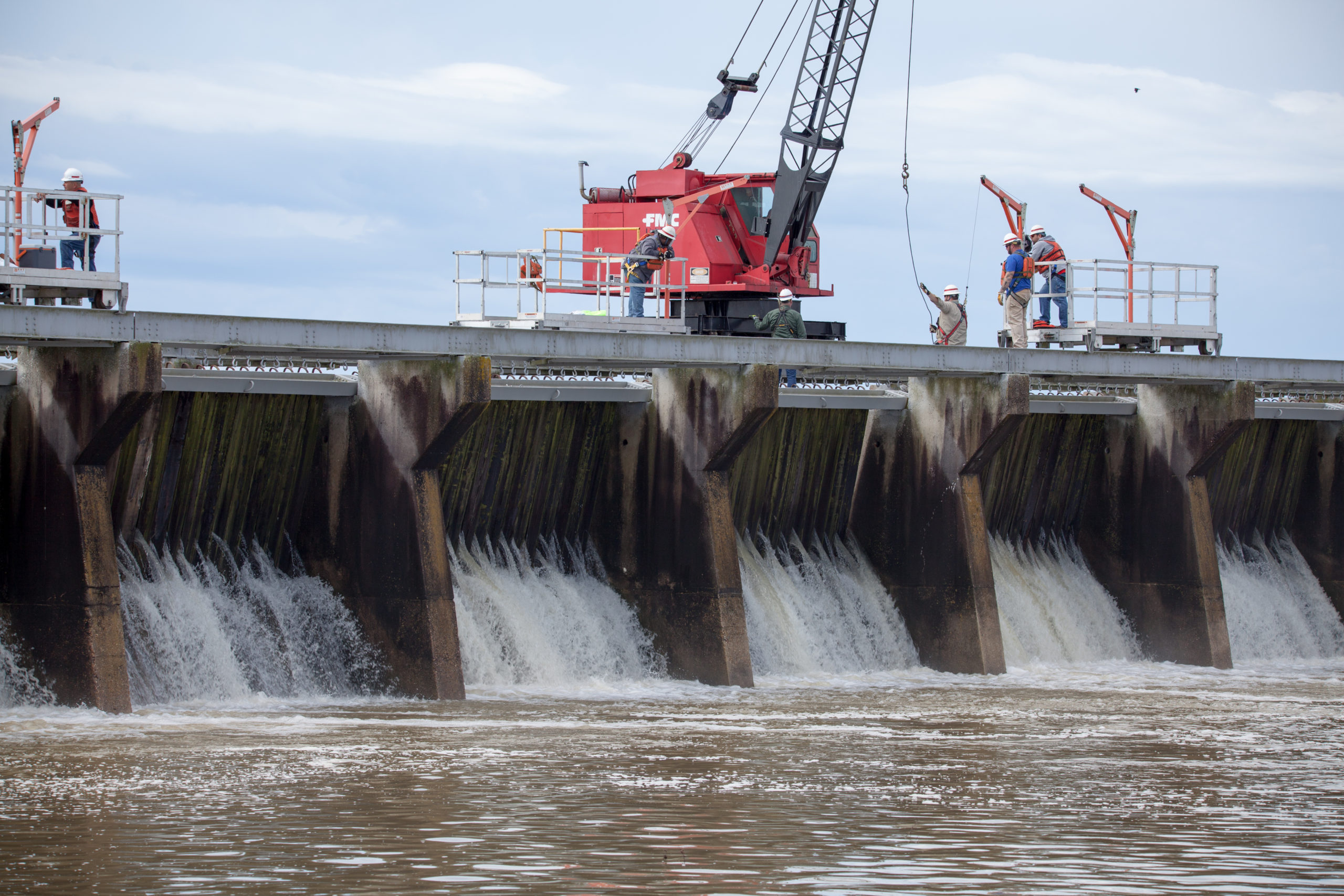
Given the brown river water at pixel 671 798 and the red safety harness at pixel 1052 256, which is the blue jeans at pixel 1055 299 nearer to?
the red safety harness at pixel 1052 256

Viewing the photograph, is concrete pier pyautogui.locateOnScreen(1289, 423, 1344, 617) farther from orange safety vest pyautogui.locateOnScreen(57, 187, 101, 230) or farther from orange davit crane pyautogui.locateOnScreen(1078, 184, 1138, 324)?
orange safety vest pyautogui.locateOnScreen(57, 187, 101, 230)

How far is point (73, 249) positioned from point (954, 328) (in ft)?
42.5

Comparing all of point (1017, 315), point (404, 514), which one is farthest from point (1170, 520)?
point (404, 514)

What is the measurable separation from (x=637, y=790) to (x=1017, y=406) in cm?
1117

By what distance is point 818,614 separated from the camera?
2073 centimetres

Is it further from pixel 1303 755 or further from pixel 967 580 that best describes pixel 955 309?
pixel 1303 755

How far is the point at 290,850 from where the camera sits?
8.94 m

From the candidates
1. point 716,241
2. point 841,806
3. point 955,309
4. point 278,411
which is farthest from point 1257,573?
point 841,806

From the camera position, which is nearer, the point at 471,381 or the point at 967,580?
the point at 471,381

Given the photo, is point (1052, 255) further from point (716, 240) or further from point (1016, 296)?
point (716, 240)

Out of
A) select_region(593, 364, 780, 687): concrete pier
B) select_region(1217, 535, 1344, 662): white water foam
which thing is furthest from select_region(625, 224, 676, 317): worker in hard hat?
select_region(1217, 535, 1344, 662): white water foam

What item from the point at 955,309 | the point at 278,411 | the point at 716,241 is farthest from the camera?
the point at 716,241

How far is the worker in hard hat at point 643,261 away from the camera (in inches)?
832

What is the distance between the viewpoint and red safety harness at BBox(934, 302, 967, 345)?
24.8m
